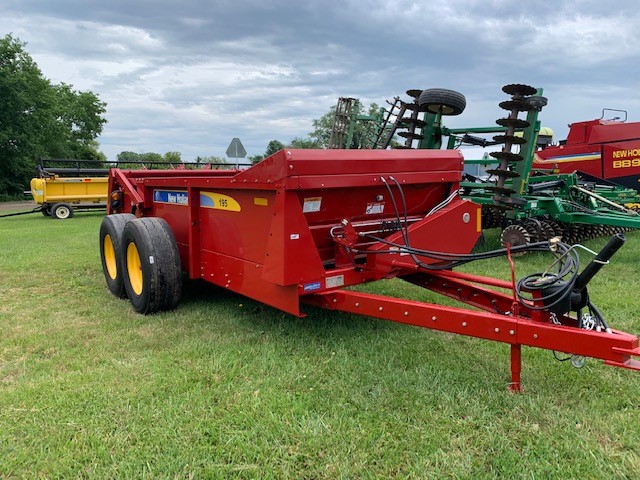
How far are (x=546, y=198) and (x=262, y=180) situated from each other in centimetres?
534

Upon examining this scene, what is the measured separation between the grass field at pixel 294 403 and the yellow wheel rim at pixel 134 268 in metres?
0.46

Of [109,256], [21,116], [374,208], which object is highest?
[21,116]

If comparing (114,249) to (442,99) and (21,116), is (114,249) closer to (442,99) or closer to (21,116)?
(442,99)

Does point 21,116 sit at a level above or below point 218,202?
above

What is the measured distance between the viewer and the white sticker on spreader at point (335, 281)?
360cm

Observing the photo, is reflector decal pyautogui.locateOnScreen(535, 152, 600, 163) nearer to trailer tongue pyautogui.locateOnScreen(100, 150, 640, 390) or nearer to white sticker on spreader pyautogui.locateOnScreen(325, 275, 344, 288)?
trailer tongue pyautogui.locateOnScreen(100, 150, 640, 390)

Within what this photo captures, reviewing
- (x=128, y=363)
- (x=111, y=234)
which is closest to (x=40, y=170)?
(x=111, y=234)

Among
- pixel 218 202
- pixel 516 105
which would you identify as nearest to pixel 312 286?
pixel 218 202

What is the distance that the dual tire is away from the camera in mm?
4457

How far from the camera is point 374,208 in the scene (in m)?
4.06

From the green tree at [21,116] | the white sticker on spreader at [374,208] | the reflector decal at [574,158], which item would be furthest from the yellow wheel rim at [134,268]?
the green tree at [21,116]

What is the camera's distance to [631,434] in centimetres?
256

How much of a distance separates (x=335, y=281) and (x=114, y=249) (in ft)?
8.66

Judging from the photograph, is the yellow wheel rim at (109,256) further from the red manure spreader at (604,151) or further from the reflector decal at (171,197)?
the red manure spreader at (604,151)
